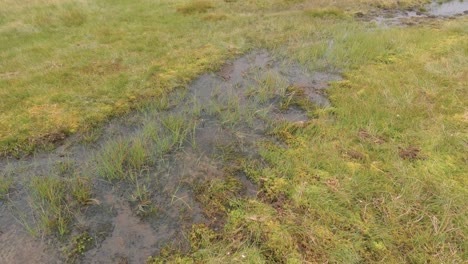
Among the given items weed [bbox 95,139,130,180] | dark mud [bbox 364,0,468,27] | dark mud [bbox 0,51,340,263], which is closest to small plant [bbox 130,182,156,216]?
dark mud [bbox 0,51,340,263]

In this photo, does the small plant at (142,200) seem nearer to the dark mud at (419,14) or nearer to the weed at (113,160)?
the weed at (113,160)

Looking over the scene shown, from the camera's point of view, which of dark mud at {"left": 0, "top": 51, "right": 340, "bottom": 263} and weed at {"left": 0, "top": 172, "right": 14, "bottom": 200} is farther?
weed at {"left": 0, "top": 172, "right": 14, "bottom": 200}

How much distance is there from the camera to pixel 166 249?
18.8 feet

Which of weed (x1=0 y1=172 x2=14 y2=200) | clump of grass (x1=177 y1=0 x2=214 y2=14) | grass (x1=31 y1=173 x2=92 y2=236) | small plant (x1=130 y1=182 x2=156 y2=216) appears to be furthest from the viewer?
clump of grass (x1=177 y1=0 x2=214 y2=14)

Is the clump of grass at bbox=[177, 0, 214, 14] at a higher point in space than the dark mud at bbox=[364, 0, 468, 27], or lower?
higher

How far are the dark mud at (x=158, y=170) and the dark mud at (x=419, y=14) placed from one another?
1255 cm

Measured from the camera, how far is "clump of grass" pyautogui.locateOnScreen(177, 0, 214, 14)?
20594 mm

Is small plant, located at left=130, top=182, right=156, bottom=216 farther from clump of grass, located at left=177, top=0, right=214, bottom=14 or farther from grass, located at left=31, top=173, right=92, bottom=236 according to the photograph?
clump of grass, located at left=177, top=0, right=214, bottom=14

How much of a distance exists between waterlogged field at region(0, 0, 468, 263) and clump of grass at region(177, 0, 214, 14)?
18.3 feet

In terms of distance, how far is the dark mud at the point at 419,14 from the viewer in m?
20.0

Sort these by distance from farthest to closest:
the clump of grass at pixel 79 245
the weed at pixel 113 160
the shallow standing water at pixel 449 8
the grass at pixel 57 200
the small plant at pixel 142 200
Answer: the shallow standing water at pixel 449 8, the weed at pixel 113 160, the small plant at pixel 142 200, the grass at pixel 57 200, the clump of grass at pixel 79 245

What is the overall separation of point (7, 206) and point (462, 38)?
21378mm

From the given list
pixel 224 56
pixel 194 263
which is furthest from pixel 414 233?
pixel 224 56

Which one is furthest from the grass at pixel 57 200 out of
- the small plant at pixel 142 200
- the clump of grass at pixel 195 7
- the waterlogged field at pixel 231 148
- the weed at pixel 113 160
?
the clump of grass at pixel 195 7
